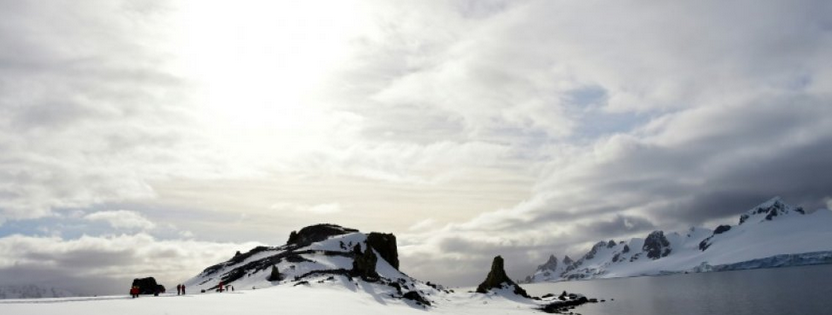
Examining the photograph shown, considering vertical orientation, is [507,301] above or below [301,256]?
below

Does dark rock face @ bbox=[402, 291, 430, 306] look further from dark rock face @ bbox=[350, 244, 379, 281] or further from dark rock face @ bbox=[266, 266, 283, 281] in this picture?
dark rock face @ bbox=[266, 266, 283, 281]

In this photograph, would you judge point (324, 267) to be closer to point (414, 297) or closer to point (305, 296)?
point (414, 297)

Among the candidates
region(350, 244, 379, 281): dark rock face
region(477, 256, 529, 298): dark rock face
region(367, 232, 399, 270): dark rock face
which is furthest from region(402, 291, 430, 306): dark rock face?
region(367, 232, 399, 270): dark rock face

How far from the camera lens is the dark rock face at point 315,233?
18221 centimetres

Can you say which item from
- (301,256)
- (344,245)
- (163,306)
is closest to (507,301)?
(301,256)

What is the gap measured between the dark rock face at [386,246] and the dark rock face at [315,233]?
→ 21.5 m

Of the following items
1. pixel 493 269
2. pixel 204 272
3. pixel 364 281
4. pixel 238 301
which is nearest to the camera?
pixel 238 301

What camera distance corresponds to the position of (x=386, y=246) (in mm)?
165625

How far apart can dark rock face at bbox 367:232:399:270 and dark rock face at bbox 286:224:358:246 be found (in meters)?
21.5

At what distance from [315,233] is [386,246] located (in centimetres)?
3429

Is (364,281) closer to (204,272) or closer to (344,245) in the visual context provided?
(344,245)

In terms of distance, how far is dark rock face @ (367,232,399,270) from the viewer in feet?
537

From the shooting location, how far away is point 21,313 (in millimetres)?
22719

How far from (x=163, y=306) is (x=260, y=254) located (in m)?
143
